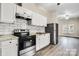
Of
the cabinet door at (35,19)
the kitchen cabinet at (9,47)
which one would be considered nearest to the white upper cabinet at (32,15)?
the cabinet door at (35,19)

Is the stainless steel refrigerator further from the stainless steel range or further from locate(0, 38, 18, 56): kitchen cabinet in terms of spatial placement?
locate(0, 38, 18, 56): kitchen cabinet

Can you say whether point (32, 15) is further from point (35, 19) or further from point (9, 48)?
point (9, 48)


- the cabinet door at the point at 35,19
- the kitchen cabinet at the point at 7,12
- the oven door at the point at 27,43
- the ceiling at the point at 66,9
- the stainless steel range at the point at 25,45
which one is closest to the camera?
the kitchen cabinet at the point at 7,12

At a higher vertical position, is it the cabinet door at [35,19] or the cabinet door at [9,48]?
the cabinet door at [35,19]

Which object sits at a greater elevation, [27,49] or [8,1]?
[8,1]

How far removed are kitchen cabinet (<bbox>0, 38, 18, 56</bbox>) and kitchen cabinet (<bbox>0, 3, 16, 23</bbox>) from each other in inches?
23.7

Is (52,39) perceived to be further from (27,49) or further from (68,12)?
(27,49)

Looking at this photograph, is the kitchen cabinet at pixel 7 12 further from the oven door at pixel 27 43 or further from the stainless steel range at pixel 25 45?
the oven door at pixel 27 43

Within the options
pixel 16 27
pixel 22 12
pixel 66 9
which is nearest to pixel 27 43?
pixel 16 27

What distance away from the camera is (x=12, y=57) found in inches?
80.6

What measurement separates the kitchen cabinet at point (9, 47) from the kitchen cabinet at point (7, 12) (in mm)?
601

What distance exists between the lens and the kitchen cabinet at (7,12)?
2.12 metres

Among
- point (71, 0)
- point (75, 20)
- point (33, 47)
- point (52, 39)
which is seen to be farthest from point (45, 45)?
point (71, 0)

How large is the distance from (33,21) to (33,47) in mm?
1095
